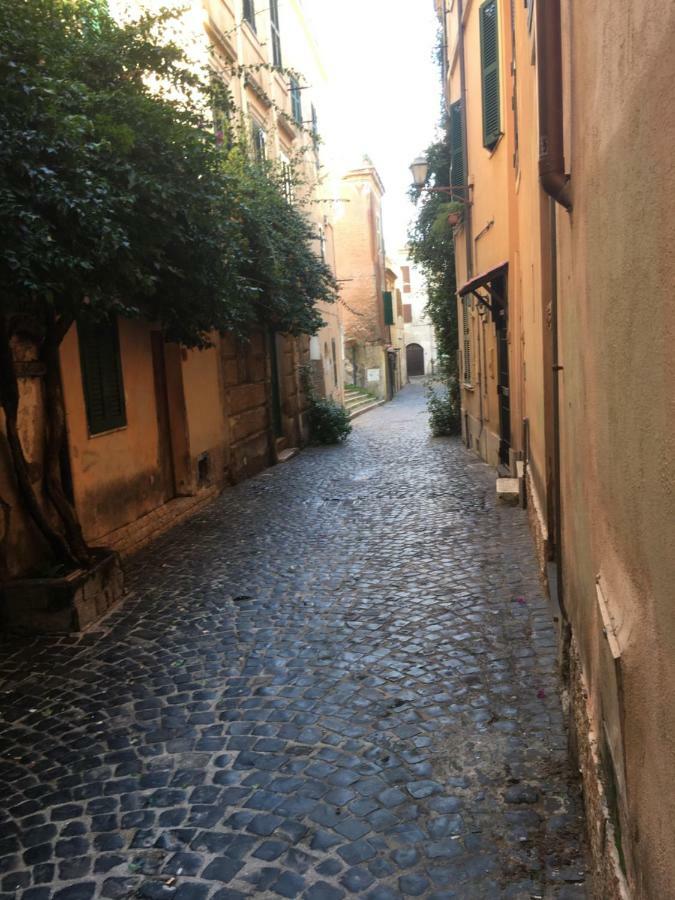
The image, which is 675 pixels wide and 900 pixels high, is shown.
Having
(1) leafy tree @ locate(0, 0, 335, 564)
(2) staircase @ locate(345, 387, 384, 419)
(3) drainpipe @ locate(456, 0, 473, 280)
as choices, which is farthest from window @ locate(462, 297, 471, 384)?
(2) staircase @ locate(345, 387, 384, 419)

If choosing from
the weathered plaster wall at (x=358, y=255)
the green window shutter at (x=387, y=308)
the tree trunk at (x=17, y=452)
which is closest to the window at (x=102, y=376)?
the tree trunk at (x=17, y=452)

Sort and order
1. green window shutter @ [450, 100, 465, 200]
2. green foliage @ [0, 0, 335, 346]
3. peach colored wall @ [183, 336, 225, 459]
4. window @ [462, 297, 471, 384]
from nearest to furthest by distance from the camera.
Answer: green foliage @ [0, 0, 335, 346] → peach colored wall @ [183, 336, 225, 459] → green window shutter @ [450, 100, 465, 200] → window @ [462, 297, 471, 384]

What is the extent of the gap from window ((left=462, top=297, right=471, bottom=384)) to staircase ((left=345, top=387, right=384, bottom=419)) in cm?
1136

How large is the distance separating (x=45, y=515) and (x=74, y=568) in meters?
0.57

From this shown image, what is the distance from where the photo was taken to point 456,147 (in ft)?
46.5

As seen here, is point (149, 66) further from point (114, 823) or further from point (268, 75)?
point (268, 75)

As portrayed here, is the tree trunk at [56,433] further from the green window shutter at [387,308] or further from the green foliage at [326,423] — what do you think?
the green window shutter at [387,308]

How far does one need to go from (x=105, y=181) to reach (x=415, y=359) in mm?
60994

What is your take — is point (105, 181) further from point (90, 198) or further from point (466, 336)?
point (466, 336)

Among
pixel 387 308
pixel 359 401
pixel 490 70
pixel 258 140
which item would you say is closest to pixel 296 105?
pixel 258 140

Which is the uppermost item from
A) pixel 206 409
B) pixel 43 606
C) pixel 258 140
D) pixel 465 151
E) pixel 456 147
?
pixel 258 140

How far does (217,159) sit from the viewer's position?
6.81m

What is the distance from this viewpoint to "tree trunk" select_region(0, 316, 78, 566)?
221 inches

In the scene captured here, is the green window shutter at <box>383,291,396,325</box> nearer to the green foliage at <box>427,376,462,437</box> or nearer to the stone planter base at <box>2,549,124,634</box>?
the green foliage at <box>427,376,462,437</box>
